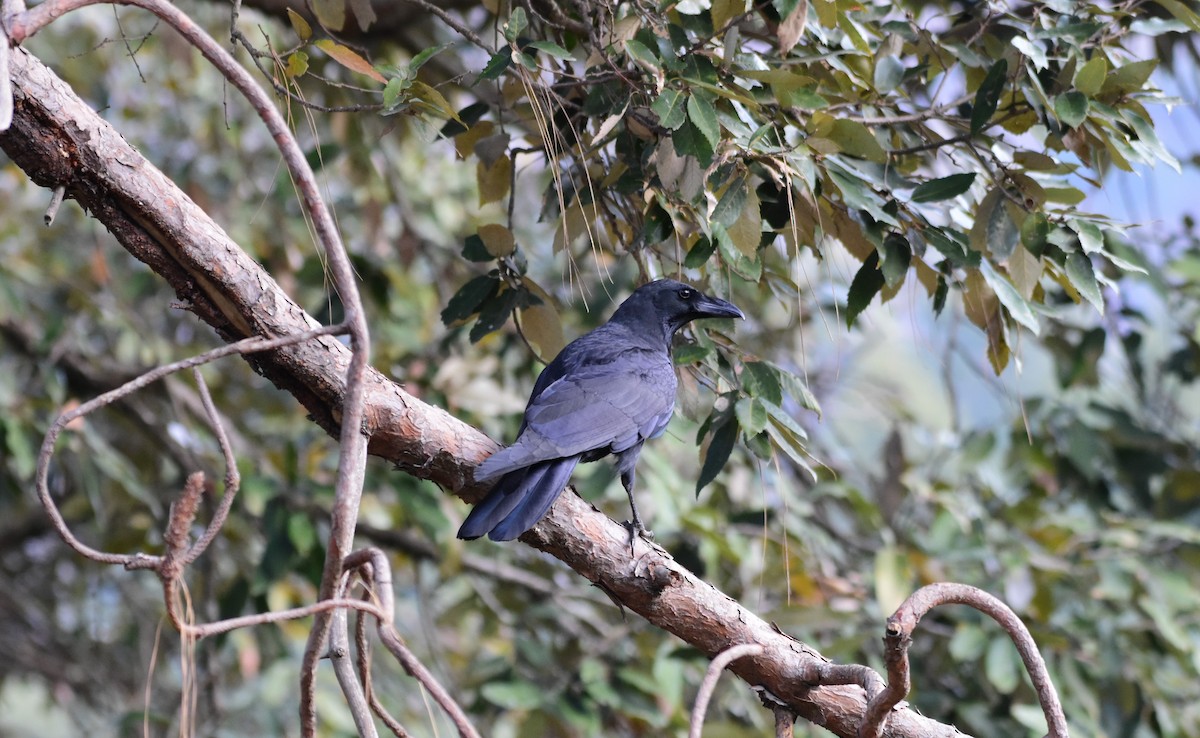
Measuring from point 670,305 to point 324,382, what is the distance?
1650 millimetres

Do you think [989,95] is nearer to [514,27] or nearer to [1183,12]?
[1183,12]

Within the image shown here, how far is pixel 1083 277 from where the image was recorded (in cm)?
264

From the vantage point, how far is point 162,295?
257 inches

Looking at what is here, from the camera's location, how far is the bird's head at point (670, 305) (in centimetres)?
354

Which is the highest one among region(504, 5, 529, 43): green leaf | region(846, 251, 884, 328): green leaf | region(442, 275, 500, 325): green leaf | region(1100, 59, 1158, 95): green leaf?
region(504, 5, 529, 43): green leaf

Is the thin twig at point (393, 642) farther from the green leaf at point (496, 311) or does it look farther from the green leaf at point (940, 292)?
the green leaf at point (940, 292)

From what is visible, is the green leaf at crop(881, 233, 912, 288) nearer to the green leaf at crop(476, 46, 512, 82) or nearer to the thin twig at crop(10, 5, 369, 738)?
the green leaf at crop(476, 46, 512, 82)

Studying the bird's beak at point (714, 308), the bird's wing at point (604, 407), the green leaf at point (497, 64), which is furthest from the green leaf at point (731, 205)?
the bird's beak at point (714, 308)

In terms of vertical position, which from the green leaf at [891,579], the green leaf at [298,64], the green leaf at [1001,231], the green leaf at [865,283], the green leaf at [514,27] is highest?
the green leaf at [298,64]

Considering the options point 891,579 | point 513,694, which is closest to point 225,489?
point 513,694

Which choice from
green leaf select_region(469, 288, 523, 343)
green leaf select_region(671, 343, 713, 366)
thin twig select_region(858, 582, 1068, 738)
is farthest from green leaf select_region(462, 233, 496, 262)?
thin twig select_region(858, 582, 1068, 738)

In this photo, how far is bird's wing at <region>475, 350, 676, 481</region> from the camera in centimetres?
271

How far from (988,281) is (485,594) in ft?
10.8

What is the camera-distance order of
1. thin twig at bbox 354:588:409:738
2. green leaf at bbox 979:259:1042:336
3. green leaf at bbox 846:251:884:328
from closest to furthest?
thin twig at bbox 354:588:409:738 < green leaf at bbox 979:259:1042:336 < green leaf at bbox 846:251:884:328
